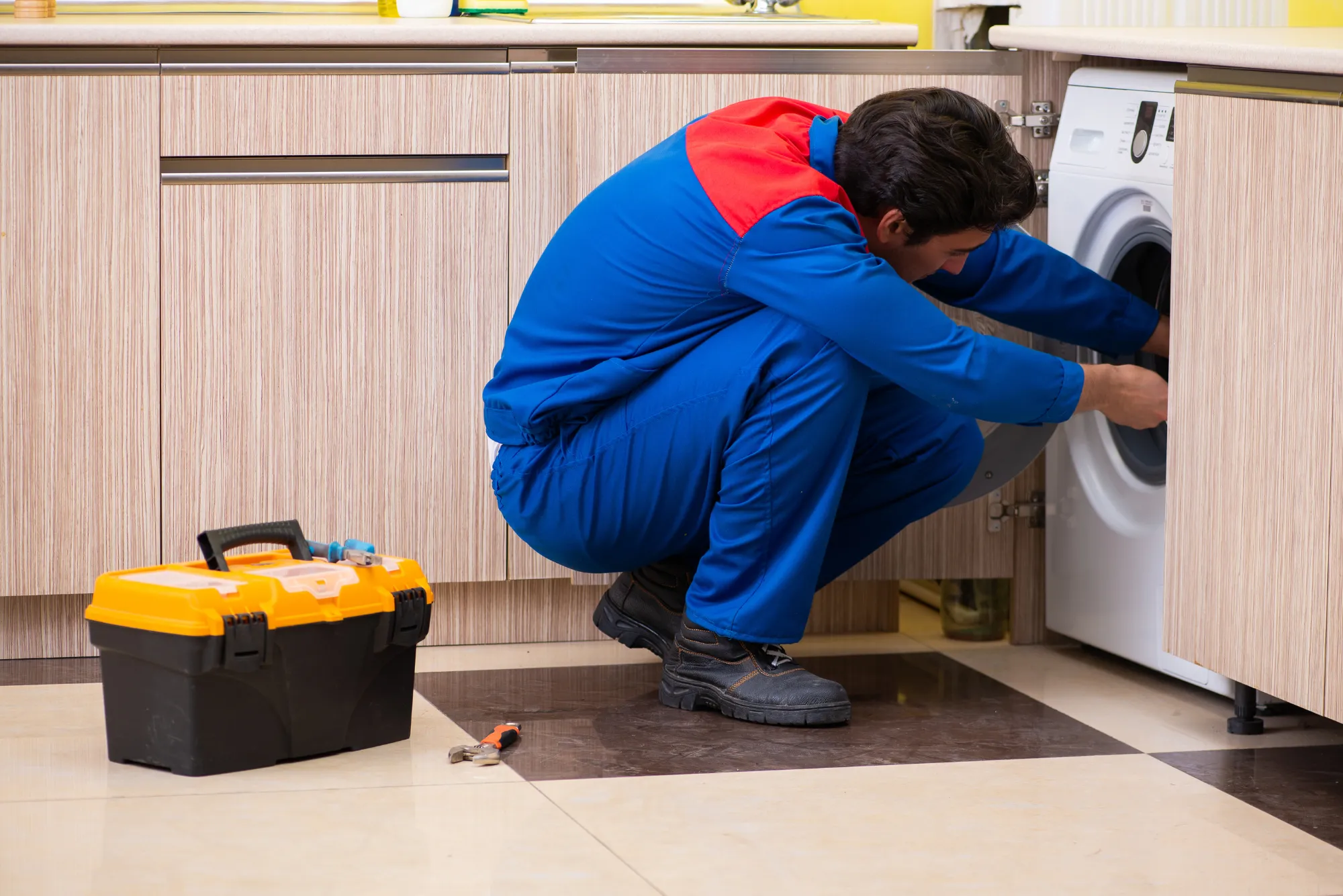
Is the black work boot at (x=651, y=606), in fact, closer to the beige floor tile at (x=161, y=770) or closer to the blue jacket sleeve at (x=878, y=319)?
the beige floor tile at (x=161, y=770)

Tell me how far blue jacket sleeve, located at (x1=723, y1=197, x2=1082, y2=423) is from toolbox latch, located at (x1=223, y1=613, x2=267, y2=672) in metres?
0.67

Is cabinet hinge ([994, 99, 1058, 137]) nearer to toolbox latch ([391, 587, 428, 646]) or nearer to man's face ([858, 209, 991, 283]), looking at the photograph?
man's face ([858, 209, 991, 283])

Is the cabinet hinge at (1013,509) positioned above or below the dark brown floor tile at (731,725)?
above

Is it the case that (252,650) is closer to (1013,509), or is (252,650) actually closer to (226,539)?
(226,539)

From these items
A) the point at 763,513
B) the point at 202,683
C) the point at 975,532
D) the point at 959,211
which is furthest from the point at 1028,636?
the point at 202,683

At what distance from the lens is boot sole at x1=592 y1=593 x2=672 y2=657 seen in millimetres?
2312

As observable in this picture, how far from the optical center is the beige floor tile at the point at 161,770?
183 centimetres

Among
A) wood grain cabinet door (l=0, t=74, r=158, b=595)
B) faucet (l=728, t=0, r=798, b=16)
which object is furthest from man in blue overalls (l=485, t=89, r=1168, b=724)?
faucet (l=728, t=0, r=798, b=16)

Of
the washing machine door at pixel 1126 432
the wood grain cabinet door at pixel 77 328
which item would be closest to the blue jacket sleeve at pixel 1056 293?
the washing machine door at pixel 1126 432

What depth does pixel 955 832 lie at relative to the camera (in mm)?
1710

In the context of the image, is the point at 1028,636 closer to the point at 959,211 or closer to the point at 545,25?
the point at 959,211

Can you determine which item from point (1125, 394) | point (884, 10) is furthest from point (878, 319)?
point (884, 10)

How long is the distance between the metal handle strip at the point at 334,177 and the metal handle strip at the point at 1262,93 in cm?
100

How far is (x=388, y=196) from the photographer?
8.03 ft
